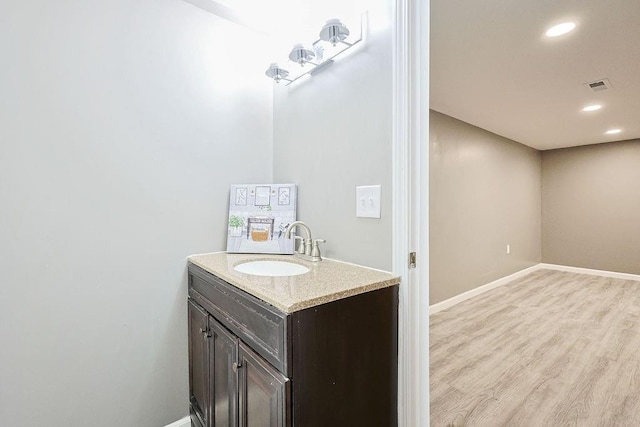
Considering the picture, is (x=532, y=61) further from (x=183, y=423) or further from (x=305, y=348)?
(x=183, y=423)

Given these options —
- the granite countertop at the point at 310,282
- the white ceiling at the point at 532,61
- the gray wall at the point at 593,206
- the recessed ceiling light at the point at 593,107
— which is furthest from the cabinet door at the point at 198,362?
the gray wall at the point at 593,206

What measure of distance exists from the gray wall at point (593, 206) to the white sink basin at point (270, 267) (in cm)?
578

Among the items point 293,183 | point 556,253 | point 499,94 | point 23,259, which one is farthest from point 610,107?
point 23,259

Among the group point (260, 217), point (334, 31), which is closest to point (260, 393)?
point (260, 217)

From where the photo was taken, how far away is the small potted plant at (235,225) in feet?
5.43

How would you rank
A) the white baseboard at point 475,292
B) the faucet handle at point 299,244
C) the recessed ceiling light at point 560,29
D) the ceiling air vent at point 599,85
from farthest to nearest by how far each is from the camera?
1. the white baseboard at point 475,292
2. the ceiling air vent at point 599,85
3. the recessed ceiling light at point 560,29
4. the faucet handle at point 299,244

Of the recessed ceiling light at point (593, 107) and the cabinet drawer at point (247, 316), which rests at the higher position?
the recessed ceiling light at point (593, 107)

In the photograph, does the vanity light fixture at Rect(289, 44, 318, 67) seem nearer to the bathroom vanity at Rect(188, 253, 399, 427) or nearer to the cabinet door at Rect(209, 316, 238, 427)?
the bathroom vanity at Rect(188, 253, 399, 427)

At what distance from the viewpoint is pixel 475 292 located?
12.5 ft

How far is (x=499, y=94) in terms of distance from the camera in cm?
282

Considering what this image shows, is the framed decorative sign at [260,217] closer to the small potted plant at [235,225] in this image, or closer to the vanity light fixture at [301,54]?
the small potted plant at [235,225]

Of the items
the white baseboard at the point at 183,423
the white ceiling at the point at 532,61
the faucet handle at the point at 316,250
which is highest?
the white ceiling at the point at 532,61

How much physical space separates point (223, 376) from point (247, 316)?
0.37 m

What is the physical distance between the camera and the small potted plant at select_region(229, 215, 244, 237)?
1.65m
